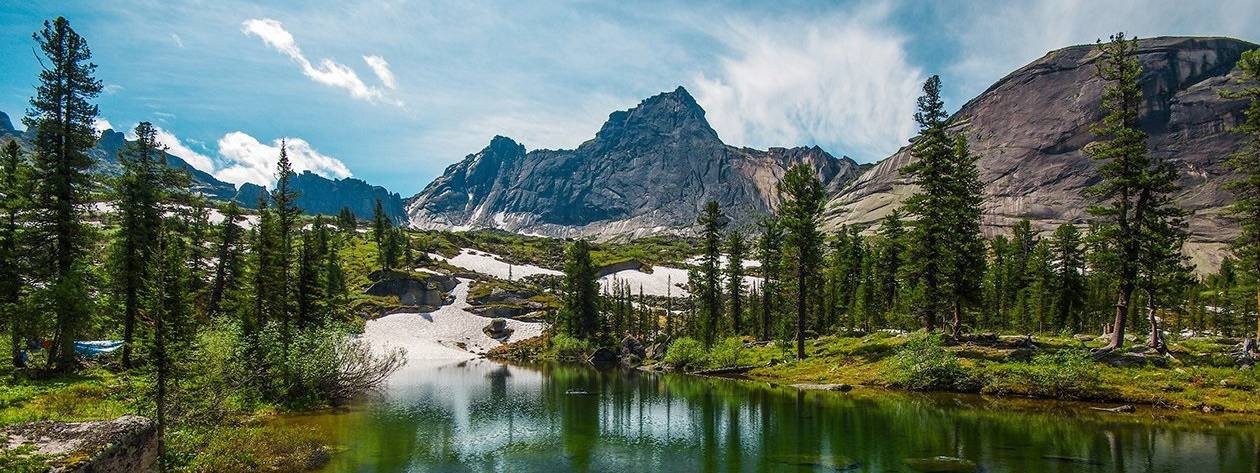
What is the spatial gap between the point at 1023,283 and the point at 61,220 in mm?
91246

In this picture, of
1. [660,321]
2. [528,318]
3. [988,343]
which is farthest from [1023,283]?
[528,318]

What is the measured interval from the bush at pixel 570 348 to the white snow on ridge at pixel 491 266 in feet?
253

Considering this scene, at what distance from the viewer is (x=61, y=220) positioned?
3058cm

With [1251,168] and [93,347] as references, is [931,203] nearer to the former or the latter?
[1251,168]

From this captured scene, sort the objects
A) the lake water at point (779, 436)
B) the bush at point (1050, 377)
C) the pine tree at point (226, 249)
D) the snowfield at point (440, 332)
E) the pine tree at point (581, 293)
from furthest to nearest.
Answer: the snowfield at point (440, 332), the pine tree at point (581, 293), the pine tree at point (226, 249), the bush at point (1050, 377), the lake water at point (779, 436)

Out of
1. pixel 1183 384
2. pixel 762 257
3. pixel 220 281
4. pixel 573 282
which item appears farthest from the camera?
pixel 573 282

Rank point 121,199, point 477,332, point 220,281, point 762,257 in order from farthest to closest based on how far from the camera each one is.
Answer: point 477,332
point 762,257
point 220,281
point 121,199

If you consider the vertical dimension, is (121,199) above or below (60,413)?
above

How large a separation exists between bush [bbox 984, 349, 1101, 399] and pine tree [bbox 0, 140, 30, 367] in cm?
5218

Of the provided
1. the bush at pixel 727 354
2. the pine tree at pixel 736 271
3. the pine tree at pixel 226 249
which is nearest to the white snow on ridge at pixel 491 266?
the pine tree at pixel 736 271

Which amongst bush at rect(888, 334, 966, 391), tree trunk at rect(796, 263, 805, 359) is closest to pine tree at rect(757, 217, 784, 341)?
tree trunk at rect(796, 263, 805, 359)

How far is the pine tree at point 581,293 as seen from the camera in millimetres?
89812

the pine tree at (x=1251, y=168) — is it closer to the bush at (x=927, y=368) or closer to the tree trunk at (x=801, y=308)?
the bush at (x=927, y=368)

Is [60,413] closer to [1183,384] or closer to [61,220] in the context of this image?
[61,220]
